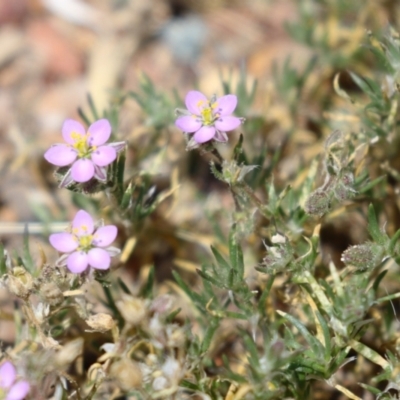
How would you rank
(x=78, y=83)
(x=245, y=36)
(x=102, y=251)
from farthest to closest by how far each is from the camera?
1. (x=245, y=36)
2. (x=78, y=83)
3. (x=102, y=251)

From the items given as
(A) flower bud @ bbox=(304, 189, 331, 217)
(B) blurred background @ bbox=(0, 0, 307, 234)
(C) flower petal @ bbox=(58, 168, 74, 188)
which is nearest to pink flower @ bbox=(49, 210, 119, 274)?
(C) flower petal @ bbox=(58, 168, 74, 188)

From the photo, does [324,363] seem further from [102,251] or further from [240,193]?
[102,251]

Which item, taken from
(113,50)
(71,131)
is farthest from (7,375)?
(113,50)

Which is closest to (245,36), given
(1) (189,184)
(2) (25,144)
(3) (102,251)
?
(1) (189,184)

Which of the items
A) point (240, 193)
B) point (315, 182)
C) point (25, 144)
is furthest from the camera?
point (25, 144)

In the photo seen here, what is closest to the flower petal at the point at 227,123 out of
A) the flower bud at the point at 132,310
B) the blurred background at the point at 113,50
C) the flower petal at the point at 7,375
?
the flower bud at the point at 132,310
